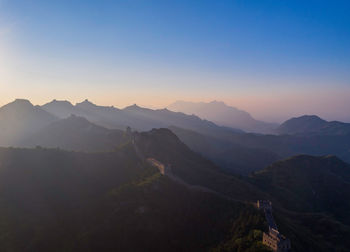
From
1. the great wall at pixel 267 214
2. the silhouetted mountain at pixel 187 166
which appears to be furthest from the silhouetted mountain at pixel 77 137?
the great wall at pixel 267 214

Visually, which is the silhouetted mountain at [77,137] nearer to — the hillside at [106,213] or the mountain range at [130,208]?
the mountain range at [130,208]

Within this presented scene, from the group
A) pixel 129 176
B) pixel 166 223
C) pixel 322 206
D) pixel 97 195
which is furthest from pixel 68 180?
pixel 322 206

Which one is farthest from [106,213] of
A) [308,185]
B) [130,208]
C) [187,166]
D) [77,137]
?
[308,185]

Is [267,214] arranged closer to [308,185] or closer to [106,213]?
[106,213]

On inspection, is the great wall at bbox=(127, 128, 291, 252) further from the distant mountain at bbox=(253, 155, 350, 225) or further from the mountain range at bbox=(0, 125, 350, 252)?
the distant mountain at bbox=(253, 155, 350, 225)

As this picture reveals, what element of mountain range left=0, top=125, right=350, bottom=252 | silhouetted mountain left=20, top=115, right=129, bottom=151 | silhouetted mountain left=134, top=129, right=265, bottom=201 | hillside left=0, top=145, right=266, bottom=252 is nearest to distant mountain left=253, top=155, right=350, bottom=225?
mountain range left=0, top=125, right=350, bottom=252

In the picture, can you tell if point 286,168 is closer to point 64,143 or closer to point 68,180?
point 68,180

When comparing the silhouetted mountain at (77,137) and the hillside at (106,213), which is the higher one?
the silhouetted mountain at (77,137)
